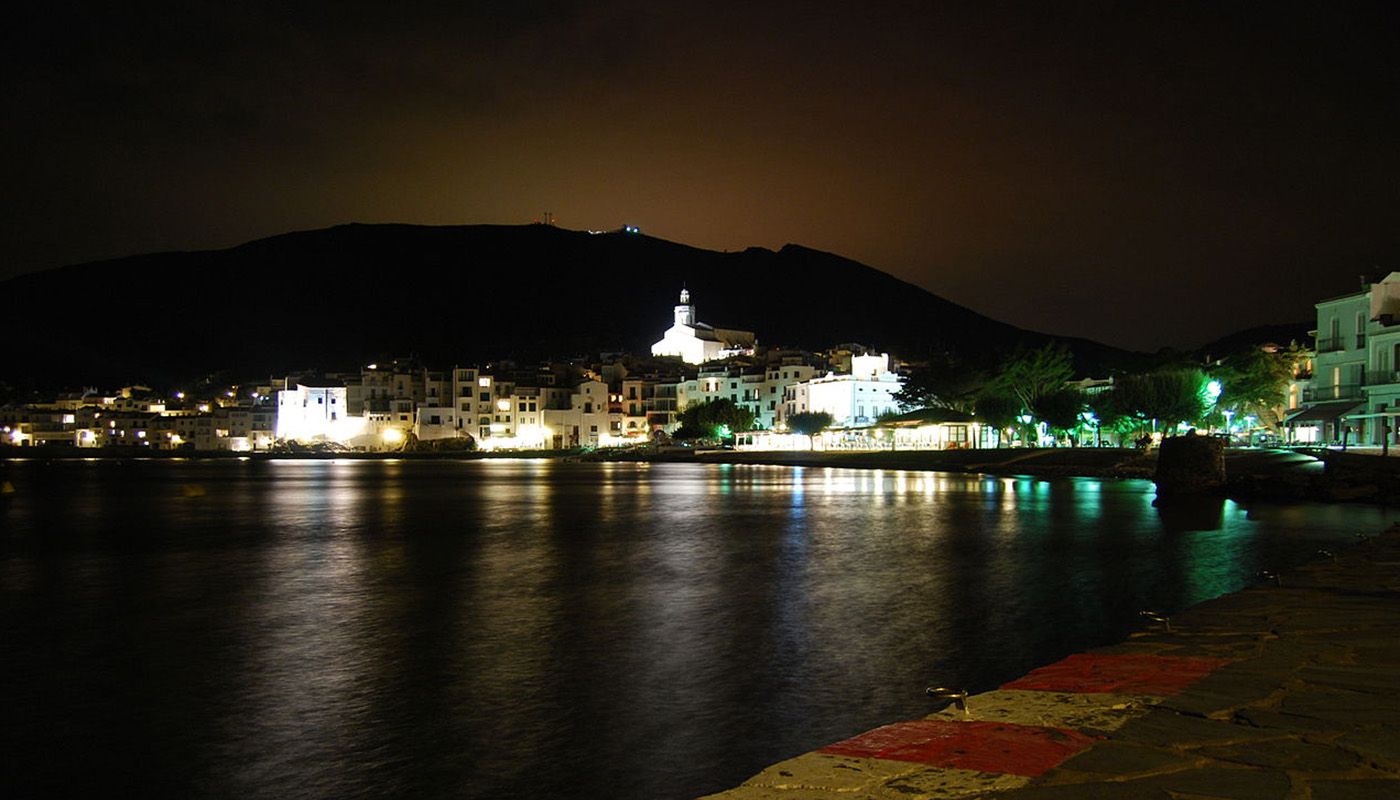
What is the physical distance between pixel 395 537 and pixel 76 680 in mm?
17230

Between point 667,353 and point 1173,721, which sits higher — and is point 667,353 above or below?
above

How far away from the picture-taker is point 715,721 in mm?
9031

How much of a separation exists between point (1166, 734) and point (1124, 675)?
179 cm

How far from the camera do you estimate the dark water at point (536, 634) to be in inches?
321

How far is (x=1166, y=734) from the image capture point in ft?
17.8

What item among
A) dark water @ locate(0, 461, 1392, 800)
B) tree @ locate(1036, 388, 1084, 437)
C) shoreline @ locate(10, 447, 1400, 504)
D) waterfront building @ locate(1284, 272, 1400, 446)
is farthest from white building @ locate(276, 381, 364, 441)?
waterfront building @ locate(1284, 272, 1400, 446)

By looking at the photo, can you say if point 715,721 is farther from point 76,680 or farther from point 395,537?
point 395,537

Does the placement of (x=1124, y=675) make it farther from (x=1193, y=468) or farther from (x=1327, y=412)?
(x=1327, y=412)

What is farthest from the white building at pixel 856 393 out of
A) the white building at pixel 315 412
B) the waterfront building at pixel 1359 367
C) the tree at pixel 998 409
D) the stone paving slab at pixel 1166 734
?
the stone paving slab at pixel 1166 734

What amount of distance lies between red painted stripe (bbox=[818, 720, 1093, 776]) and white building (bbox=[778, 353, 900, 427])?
91039 millimetres

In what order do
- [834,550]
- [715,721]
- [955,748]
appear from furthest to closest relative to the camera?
[834,550], [715,721], [955,748]

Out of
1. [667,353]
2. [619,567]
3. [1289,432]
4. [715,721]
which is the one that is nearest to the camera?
[715,721]

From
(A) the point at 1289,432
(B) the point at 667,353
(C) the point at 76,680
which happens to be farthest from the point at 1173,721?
(B) the point at 667,353

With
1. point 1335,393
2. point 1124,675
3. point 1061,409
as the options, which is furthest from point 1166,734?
point 1061,409
